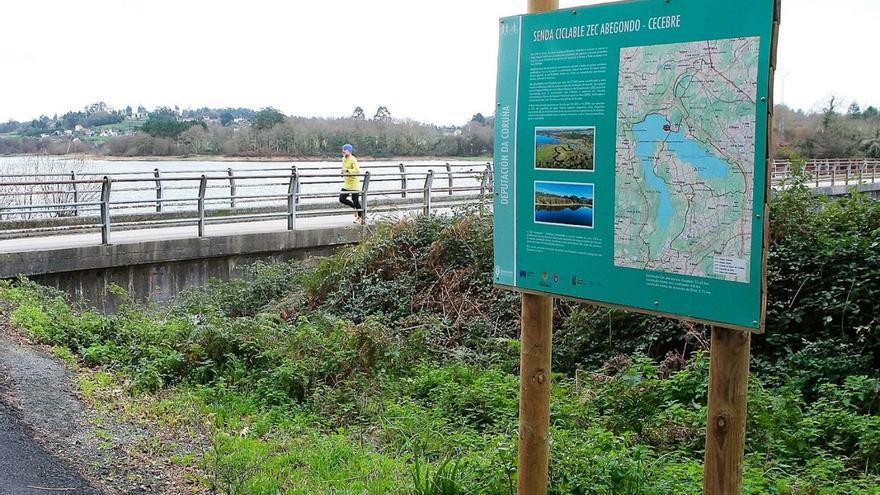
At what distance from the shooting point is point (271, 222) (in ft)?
63.9

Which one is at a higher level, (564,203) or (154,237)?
(564,203)

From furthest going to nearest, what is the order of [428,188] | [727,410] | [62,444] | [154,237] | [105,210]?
[428,188], [154,237], [105,210], [62,444], [727,410]

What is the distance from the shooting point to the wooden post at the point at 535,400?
4238 millimetres

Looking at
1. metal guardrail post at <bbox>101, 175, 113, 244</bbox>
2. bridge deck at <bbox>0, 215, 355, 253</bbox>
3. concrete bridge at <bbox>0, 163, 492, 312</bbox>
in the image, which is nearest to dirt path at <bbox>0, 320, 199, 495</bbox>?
concrete bridge at <bbox>0, 163, 492, 312</bbox>

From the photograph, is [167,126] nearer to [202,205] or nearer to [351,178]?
[351,178]

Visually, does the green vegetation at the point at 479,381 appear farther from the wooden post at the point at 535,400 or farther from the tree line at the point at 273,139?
the tree line at the point at 273,139

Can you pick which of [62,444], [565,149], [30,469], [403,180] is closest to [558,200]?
[565,149]

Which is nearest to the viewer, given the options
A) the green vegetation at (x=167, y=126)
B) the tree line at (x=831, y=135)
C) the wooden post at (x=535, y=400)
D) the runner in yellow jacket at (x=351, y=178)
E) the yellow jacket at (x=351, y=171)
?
the wooden post at (x=535, y=400)

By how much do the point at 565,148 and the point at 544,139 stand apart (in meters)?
0.14

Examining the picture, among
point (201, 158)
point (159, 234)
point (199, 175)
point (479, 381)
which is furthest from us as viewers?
point (201, 158)

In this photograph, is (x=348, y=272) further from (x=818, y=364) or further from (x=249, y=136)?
(x=249, y=136)

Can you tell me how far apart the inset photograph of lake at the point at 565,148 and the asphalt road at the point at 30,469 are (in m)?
3.35

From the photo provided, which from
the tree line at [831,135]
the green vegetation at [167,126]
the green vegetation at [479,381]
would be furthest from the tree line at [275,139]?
the tree line at [831,135]

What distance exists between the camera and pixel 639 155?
3682 millimetres
